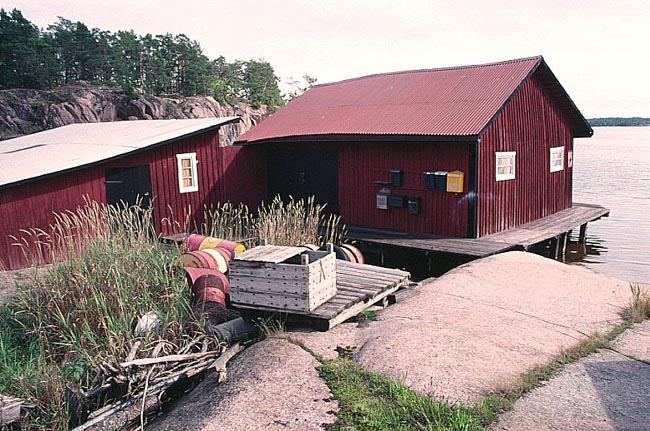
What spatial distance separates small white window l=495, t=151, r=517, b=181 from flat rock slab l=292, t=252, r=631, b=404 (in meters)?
3.65

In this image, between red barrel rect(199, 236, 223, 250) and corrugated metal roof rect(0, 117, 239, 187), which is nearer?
red barrel rect(199, 236, 223, 250)

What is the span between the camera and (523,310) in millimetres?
7945

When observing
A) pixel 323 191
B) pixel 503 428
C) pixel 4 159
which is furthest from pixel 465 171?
pixel 4 159

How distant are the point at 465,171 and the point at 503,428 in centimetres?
848

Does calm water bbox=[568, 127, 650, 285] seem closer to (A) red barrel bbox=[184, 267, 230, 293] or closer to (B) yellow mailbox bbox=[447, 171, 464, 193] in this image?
(B) yellow mailbox bbox=[447, 171, 464, 193]

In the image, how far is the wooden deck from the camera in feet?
38.5

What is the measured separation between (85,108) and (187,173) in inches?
992

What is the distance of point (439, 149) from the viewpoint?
12.9m

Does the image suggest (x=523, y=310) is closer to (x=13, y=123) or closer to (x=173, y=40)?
(x=13, y=123)

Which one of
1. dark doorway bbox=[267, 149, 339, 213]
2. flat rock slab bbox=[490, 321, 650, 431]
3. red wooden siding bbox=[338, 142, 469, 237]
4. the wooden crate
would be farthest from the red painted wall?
flat rock slab bbox=[490, 321, 650, 431]

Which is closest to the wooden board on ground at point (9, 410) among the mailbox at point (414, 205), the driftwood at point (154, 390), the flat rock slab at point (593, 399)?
the driftwood at point (154, 390)

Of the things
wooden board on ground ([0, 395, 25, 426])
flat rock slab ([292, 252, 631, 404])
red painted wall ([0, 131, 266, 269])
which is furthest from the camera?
red painted wall ([0, 131, 266, 269])

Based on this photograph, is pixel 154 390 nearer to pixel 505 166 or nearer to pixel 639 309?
pixel 639 309

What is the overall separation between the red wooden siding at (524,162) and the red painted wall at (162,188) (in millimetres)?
6591
